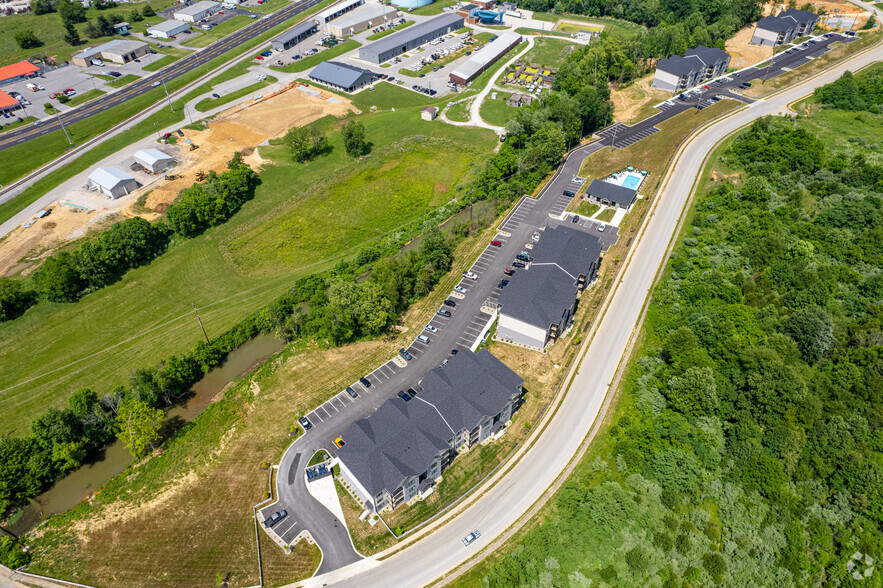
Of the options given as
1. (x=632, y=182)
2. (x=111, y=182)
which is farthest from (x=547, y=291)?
(x=111, y=182)

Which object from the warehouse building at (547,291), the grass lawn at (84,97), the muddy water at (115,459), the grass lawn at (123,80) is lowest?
the muddy water at (115,459)

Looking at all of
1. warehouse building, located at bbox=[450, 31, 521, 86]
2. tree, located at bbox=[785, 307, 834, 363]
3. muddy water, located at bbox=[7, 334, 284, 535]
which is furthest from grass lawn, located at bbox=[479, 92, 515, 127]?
muddy water, located at bbox=[7, 334, 284, 535]

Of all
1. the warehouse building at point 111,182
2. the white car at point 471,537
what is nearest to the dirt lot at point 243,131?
the warehouse building at point 111,182

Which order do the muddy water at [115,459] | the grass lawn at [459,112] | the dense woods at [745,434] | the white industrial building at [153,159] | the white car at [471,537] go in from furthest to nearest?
the grass lawn at [459,112]
the white industrial building at [153,159]
the muddy water at [115,459]
the white car at [471,537]
the dense woods at [745,434]

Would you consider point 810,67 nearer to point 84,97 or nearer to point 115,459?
point 115,459

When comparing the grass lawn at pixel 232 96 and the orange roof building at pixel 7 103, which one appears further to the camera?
the grass lawn at pixel 232 96

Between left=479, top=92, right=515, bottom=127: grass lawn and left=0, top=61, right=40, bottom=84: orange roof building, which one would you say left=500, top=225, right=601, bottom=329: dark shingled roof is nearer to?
left=479, top=92, right=515, bottom=127: grass lawn

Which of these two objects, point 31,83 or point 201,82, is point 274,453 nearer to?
point 201,82

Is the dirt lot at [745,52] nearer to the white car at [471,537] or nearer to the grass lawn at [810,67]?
the grass lawn at [810,67]
